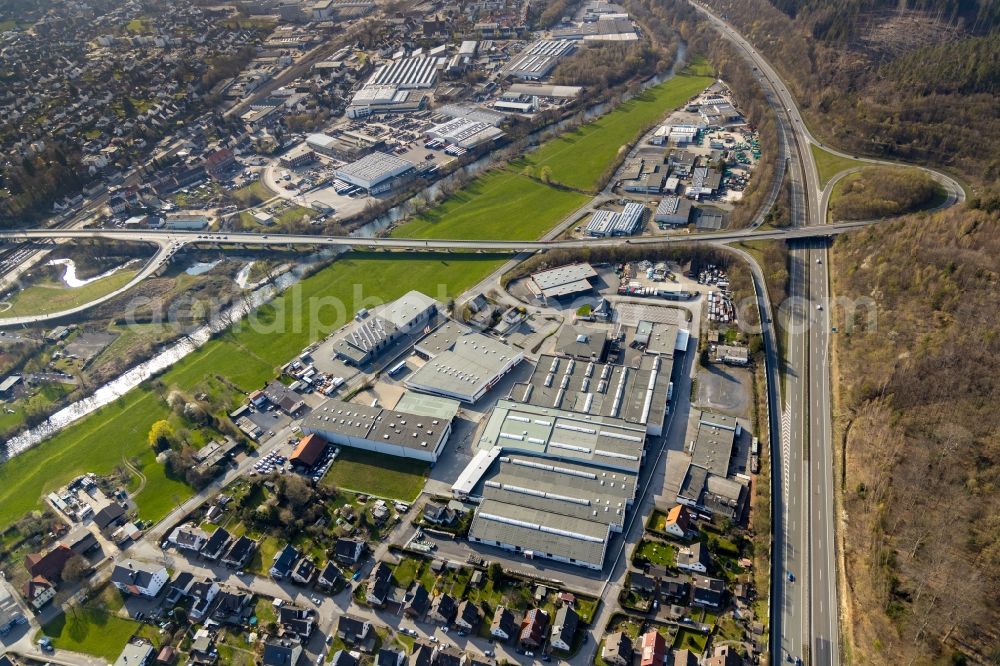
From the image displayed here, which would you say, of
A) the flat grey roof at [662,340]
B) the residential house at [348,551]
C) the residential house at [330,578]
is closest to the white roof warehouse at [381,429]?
the residential house at [348,551]

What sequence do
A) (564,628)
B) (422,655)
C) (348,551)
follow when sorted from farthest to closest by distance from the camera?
(348,551)
(564,628)
(422,655)

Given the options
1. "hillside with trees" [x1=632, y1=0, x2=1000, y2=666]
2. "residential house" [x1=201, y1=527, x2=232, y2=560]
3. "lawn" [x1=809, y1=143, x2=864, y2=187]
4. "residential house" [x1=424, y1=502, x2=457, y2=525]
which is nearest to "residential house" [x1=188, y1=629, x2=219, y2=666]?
"residential house" [x1=201, y1=527, x2=232, y2=560]

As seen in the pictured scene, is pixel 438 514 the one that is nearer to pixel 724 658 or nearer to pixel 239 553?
pixel 239 553

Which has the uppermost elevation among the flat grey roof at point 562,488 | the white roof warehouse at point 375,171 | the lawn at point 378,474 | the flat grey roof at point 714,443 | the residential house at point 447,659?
the white roof warehouse at point 375,171

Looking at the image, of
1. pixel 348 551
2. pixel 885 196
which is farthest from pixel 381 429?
pixel 885 196

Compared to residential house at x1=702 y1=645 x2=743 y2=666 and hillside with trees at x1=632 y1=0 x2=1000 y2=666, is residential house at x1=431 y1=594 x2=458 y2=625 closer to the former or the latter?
residential house at x1=702 y1=645 x2=743 y2=666

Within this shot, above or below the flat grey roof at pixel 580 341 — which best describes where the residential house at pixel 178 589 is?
below

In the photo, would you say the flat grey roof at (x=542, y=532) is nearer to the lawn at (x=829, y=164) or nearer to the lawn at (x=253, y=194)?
the lawn at (x=829, y=164)

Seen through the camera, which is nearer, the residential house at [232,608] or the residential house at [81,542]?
the residential house at [232,608]
